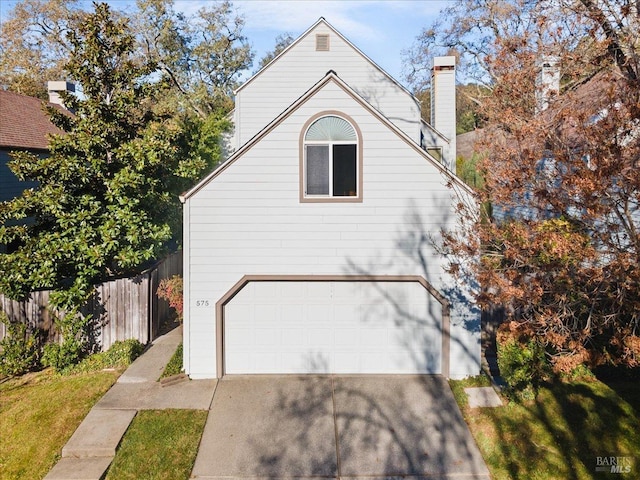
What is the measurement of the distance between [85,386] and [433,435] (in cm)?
777

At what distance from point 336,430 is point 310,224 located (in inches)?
178

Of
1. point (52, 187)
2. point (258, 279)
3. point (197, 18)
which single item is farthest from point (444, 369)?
point (197, 18)

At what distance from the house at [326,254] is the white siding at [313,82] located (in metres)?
5.86

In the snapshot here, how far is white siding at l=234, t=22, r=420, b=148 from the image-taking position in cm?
1623

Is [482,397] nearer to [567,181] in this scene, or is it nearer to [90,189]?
[567,181]

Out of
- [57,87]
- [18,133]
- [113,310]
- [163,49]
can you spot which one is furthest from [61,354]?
[163,49]

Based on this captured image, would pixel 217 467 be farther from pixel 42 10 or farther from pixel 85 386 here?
pixel 42 10

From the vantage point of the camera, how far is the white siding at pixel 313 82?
16.2 metres

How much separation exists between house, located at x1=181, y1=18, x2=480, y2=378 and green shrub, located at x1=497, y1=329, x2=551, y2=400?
43.2 inches

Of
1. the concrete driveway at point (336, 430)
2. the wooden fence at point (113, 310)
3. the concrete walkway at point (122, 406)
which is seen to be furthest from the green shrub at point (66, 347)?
the concrete driveway at point (336, 430)

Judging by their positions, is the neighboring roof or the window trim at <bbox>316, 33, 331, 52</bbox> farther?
the neighboring roof

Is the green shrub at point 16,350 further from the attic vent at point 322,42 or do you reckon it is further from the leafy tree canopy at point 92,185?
the attic vent at point 322,42

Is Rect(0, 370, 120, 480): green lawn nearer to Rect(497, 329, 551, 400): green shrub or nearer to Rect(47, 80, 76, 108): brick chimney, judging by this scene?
Rect(497, 329, 551, 400): green shrub

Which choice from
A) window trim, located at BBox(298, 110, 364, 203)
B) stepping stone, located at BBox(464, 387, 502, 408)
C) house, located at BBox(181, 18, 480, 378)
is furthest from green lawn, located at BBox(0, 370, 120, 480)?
stepping stone, located at BBox(464, 387, 502, 408)
